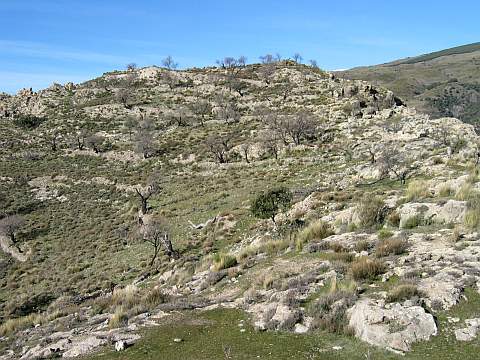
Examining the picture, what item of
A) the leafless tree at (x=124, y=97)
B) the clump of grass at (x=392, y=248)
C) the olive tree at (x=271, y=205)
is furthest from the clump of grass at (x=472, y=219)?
the leafless tree at (x=124, y=97)

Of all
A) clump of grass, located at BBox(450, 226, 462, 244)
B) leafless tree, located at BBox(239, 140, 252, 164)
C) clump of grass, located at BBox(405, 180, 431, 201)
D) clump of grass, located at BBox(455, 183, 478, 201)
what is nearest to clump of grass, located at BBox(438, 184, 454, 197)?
clump of grass, located at BBox(405, 180, 431, 201)

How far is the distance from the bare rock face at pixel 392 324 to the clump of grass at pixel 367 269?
2.19 m

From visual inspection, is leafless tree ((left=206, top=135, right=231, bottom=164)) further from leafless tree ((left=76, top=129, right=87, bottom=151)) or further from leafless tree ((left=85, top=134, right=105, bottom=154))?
leafless tree ((left=76, top=129, right=87, bottom=151))

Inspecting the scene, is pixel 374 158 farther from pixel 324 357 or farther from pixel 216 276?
pixel 324 357

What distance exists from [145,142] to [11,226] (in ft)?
83.5

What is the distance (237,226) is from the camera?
2997 cm

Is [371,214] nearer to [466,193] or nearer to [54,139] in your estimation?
[466,193]

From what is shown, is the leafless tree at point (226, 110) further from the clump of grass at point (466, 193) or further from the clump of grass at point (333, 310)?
the clump of grass at point (333, 310)

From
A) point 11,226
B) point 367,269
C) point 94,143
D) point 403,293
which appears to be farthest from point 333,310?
point 94,143

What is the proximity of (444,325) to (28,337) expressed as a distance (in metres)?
A: 13.7

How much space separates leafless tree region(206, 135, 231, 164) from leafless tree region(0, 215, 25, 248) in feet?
76.8

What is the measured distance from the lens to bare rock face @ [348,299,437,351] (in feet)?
30.7

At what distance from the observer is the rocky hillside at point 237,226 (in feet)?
35.7

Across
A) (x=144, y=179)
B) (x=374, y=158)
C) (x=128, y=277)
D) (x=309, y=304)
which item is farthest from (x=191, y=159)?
(x=309, y=304)
